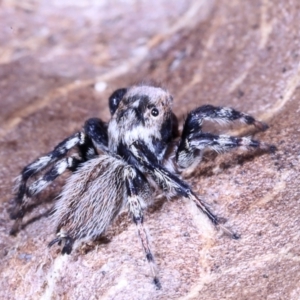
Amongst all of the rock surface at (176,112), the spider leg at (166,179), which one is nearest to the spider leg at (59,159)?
the rock surface at (176,112)

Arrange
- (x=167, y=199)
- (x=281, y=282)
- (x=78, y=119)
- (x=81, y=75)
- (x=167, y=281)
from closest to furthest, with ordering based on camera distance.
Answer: (x=281, y=282), (x=167, y=281), (x=167, y=199), (x=78, y=119), (x=81, y=75)

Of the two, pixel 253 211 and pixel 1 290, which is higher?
pixel 253 211

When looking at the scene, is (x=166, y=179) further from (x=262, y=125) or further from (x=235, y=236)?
(x=262, y=125)

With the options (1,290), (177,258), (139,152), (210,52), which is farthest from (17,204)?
(210,52)

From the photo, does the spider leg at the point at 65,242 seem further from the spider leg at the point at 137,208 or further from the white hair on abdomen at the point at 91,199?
the spider leg at the point at 137,208

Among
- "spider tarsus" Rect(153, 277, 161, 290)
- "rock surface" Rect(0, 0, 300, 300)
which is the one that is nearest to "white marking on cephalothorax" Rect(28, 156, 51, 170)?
"rock surface" Rect(0, 0, 300, 300)

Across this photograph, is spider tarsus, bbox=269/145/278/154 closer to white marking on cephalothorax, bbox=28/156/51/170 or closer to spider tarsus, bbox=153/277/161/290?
spider tarsus, bbox=153/277/161/290

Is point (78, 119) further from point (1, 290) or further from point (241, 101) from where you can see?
point (1, 290)

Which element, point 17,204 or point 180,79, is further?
point 180,79
